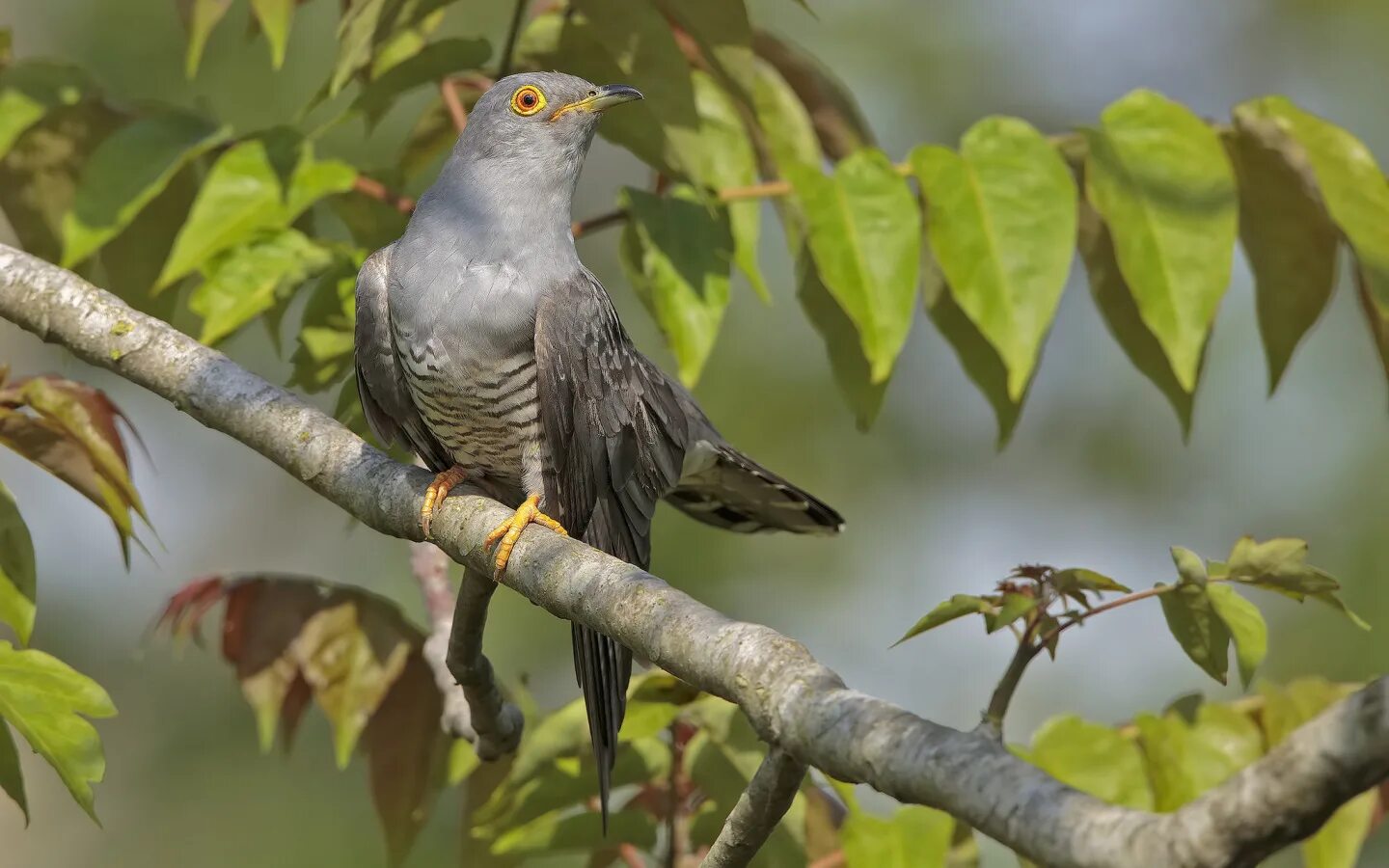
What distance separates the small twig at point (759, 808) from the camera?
1.71 m

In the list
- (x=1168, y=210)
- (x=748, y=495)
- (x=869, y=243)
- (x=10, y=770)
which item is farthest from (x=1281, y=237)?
(x=10, y=770)

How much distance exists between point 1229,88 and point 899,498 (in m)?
4.02

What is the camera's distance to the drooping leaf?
367cm

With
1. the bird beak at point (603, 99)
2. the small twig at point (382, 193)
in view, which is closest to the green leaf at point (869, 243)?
the bird beak at point (603, 99)

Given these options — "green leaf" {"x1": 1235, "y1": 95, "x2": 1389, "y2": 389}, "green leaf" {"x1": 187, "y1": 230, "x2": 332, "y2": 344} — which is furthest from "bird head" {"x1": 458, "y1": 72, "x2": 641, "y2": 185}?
"green leaf" {"x1": 1235, "y1": 95, "x2": 1389, "y2": 389}

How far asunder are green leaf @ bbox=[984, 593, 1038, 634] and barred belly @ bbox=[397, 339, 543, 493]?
141 centimetres

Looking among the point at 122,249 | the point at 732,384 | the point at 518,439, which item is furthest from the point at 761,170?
the point at 732,384

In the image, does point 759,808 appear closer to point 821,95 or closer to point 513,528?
point 513,528

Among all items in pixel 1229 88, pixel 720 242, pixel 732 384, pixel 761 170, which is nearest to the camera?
pixel 720 242

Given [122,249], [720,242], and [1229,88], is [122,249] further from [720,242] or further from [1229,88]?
[1229,88]

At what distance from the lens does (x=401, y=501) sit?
2.57 m

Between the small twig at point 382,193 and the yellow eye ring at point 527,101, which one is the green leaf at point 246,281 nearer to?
the small twig at point 382,193

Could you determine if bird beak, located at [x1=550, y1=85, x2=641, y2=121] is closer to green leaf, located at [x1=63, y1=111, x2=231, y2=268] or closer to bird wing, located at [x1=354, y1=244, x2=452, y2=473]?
bird wing, located at [x1=354, y1=244, x2=452, y2=473]

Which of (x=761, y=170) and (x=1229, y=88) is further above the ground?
(x=1229, y=88)
